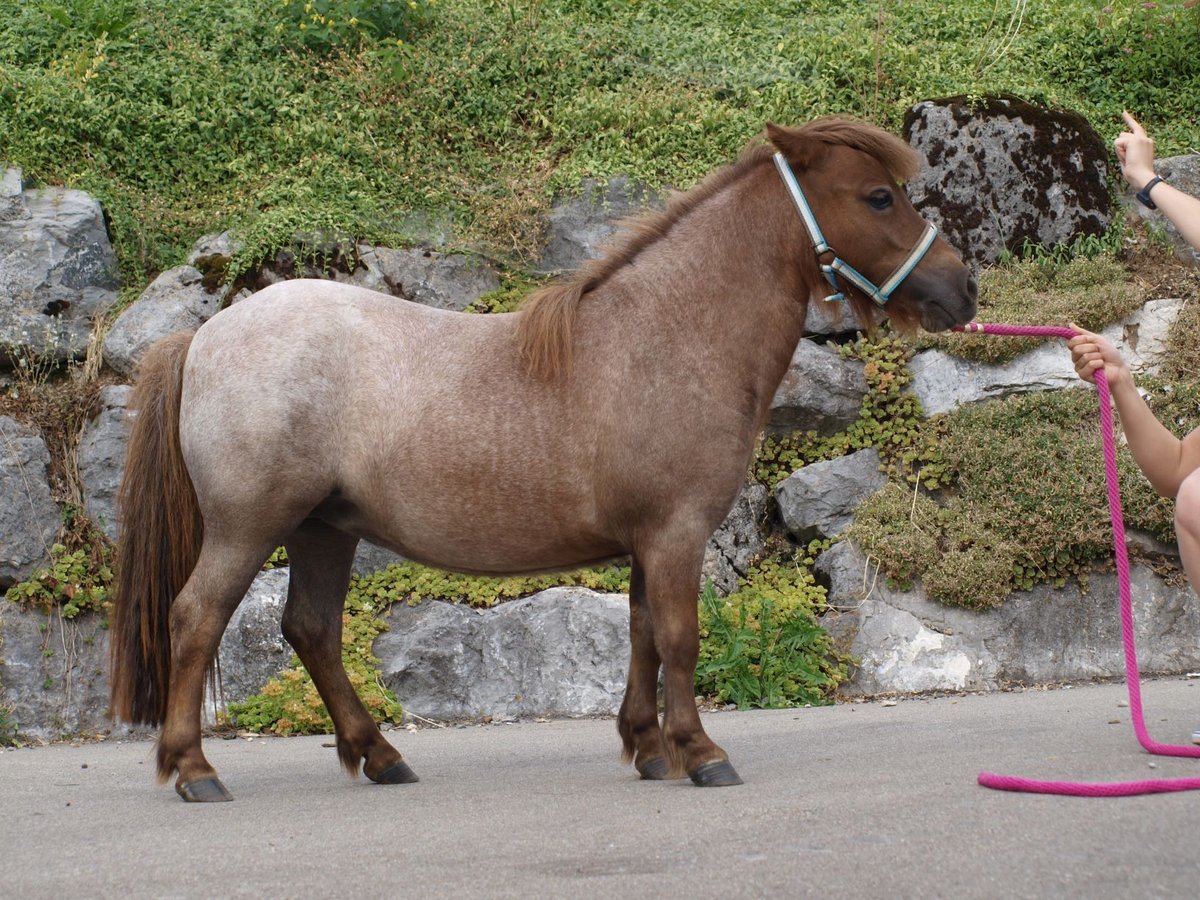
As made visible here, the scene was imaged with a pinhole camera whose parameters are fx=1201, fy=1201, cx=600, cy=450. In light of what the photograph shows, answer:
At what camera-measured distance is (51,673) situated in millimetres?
6578

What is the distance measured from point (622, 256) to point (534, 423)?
0.78 m

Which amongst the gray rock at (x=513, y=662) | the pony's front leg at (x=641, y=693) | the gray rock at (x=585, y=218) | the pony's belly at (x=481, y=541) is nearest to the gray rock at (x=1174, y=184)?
the gray rock at (x=585, y=218)

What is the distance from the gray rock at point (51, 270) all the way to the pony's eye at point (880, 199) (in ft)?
19.2

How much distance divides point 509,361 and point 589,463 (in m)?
0.50

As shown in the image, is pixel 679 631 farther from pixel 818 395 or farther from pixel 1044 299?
pixel 1044 299

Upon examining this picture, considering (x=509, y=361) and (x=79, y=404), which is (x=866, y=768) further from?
(x=79, y=404)

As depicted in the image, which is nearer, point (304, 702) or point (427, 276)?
point (304, 702)

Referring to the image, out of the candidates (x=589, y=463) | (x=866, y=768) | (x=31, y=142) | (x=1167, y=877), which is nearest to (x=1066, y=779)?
(x=866, y=768)

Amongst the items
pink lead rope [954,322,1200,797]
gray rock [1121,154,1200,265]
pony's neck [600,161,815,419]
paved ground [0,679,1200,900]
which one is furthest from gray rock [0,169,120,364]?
gray rock [1121,154,1200,265]

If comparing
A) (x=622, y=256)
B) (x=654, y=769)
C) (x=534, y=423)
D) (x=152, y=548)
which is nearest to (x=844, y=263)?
(x=622, y=256)

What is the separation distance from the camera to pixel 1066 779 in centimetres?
349

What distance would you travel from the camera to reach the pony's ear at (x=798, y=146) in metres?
4.22

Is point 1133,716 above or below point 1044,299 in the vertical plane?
below

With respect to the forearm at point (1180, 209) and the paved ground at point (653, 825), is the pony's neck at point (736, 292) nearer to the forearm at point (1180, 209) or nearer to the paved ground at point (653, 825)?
the forearm at point (1180, 209)
